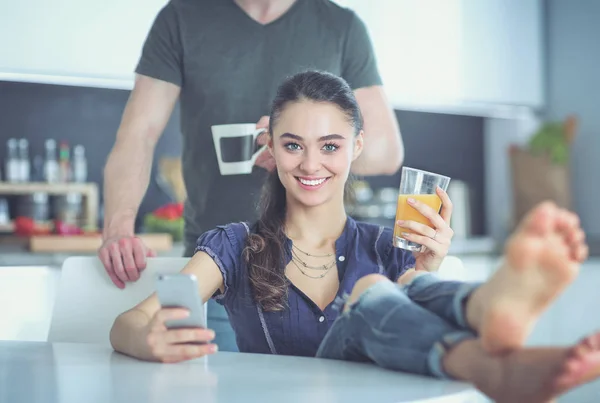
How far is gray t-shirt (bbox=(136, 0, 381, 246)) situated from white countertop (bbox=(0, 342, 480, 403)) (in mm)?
769

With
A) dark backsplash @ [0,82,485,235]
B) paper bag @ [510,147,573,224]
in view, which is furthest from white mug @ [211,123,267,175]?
paper bag @ [510,147,573,224]

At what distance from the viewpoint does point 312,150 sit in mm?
1404

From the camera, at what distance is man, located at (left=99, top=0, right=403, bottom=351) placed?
1.85m

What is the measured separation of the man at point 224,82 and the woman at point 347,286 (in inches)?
13.9

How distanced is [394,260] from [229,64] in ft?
2.20

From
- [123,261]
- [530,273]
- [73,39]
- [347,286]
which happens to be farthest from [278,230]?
[73,39]

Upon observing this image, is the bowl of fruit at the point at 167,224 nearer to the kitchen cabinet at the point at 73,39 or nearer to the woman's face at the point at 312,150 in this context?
the kitchen cabinet at the point at 73,39

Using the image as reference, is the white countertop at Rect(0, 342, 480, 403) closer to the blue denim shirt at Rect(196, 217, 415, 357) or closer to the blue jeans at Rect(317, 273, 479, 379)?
the blue jeans at Rect(317, 273, 479, 379)

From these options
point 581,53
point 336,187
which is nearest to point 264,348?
point 336,187

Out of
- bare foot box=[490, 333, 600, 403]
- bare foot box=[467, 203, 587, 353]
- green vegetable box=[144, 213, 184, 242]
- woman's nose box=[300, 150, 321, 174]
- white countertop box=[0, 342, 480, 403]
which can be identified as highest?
woman's nose box=[300, 150, 321, 174]

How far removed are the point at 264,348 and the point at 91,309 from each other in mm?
342

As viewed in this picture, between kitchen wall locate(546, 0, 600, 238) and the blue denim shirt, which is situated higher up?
kitchen wall locate(546, 0, 600, 238)

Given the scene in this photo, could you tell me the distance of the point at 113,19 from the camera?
276cm

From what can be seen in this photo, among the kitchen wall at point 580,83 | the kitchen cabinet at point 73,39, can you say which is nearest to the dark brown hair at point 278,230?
the kitchen cabinet at point 73,39
